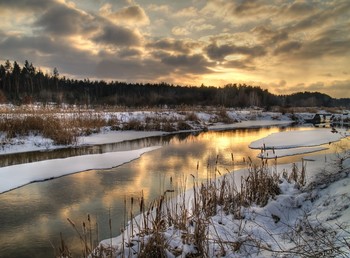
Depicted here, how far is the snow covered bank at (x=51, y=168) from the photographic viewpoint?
8289 mm

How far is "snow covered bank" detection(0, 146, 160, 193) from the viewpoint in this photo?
8.29 m

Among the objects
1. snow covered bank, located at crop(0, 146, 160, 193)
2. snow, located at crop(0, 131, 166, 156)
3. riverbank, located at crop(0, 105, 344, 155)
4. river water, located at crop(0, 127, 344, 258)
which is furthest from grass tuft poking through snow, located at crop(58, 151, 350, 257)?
riverbank, located at crop(0, 105, 344, 155)

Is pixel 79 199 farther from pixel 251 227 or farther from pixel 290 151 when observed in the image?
pixel 290 151

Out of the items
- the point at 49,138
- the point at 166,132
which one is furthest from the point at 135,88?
the point at 49,138

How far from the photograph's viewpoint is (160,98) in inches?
3241

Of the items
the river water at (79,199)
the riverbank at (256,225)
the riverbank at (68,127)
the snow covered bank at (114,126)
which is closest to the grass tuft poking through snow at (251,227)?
the riverbank at (256,225)

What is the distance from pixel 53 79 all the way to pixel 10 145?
219ft

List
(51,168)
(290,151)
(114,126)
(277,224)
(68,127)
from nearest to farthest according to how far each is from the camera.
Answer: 1. (277,224)
2. (51,168)
3. (290,151)
4. (68,127)
5. (114,126)

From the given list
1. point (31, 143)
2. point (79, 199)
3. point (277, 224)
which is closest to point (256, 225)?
Answer: point (277, 224)

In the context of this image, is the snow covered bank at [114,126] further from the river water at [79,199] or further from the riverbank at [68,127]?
the river water at [79,199]

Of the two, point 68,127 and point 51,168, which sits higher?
point 68,127

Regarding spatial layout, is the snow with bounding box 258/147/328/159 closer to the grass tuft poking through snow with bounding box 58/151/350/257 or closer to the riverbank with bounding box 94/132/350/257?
the riverbank with bounding box 94/132/350/257

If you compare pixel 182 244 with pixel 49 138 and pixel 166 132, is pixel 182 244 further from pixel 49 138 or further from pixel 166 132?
pixel 166 132

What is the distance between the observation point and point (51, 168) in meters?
9.72
